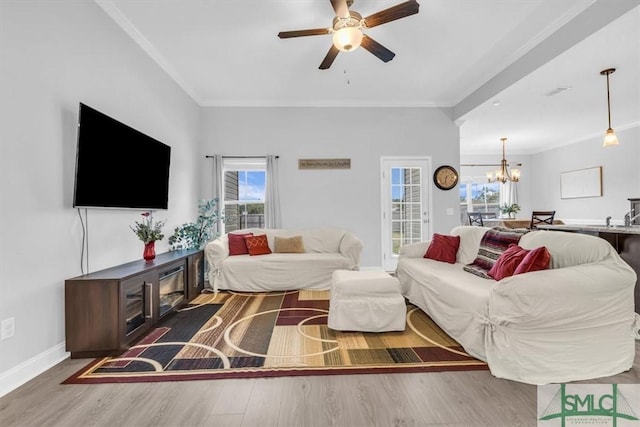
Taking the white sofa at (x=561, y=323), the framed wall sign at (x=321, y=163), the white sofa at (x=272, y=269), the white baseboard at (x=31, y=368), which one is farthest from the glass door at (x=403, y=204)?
the white baseboard at (x=31, y=368)

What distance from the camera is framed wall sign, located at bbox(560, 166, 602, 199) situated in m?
6.96

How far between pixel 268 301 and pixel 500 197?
7976 mm

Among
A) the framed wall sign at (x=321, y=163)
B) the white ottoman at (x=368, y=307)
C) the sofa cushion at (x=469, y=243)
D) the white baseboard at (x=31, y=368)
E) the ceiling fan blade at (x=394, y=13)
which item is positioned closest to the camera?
the white baseboard at (x=31, y=368)

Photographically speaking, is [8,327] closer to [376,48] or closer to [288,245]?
[288,245]

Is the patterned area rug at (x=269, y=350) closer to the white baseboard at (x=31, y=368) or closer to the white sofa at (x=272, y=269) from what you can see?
the white baseboard at (x=31, y=368)

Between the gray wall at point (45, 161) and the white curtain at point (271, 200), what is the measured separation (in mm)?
2364

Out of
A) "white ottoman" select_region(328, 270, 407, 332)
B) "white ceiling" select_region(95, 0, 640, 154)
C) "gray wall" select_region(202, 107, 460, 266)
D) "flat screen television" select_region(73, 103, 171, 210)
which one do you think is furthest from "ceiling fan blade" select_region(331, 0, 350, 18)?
"gray wall" select_region(202, 107, 460, 266)

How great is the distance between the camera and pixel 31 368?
203 cm

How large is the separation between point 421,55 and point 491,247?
7.95 ft

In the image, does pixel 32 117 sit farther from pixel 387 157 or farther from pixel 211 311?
pixel 387 157

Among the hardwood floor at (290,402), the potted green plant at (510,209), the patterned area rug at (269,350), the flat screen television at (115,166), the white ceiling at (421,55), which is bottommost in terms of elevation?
the hardwood floor at (290,402)

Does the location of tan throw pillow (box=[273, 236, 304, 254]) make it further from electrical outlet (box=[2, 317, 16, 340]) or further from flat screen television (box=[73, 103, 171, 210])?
electrical outlet (box=[2, 317, 16, 340])

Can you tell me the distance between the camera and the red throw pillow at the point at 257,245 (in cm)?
449

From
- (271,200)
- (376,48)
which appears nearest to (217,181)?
(271,200)
